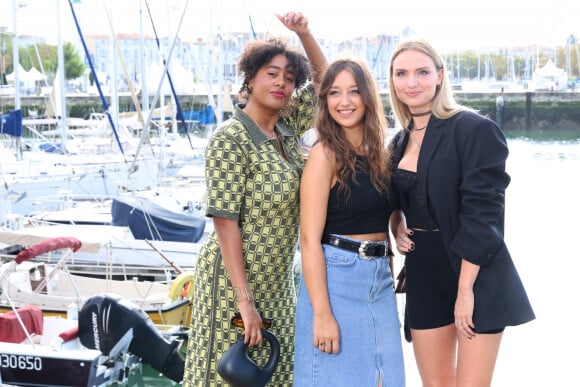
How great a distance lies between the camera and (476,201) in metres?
3.21

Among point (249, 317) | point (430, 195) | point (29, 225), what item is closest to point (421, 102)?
point (430, 195)

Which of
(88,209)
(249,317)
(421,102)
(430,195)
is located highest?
(421,102)

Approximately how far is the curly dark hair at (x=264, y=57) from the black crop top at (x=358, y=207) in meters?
0.52

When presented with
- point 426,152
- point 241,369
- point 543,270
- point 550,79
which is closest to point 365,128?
point 426,152

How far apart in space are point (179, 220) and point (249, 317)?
11.2 m

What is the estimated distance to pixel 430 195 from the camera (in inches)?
Answer: 130

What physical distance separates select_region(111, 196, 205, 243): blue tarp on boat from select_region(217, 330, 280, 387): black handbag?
10.7 meters

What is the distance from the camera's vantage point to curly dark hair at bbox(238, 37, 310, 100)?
3.54 meters

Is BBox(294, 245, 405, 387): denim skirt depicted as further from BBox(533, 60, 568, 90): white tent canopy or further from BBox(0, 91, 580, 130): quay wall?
BBox(533, 60, 568, 90): white tent canopy

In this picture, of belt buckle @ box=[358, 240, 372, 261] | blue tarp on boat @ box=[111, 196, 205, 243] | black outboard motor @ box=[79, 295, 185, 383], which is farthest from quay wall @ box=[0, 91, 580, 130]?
belt buckle @ box=[358, 240, 372, 261]

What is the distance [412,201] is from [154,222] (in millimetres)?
11291

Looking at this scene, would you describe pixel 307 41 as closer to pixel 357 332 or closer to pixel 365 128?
pixel 365 128

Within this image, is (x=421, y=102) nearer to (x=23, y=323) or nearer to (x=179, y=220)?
(x=23, y=323)

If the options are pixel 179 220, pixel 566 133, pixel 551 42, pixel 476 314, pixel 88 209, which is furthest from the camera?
pixel 551 42
